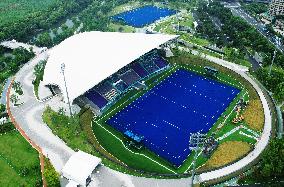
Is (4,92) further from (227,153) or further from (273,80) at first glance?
(273,80)

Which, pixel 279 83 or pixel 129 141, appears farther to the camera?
pixel 279 83

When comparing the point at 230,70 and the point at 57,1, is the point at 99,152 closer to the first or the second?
the point at 230,70

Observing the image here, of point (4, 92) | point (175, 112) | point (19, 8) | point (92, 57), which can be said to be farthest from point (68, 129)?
point (19, 8)

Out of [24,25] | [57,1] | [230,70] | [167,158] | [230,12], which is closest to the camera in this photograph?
[167,158]

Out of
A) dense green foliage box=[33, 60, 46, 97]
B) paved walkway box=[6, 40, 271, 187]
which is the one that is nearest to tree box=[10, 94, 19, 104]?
paved walkway box=[6, 40, 271, 187]

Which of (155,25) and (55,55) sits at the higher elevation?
(55,55)

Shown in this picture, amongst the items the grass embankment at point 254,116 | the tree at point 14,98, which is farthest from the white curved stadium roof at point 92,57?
the grass embankment at point 254,116

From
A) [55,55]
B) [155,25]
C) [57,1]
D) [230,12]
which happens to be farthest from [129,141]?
[57,1]

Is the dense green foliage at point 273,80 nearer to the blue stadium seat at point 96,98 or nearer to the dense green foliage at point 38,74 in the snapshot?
the blue stadium seat at point 96,98

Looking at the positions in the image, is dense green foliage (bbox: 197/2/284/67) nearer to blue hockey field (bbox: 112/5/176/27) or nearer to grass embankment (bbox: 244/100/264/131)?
blue hockey field (bbox: 112/5/176/27)
